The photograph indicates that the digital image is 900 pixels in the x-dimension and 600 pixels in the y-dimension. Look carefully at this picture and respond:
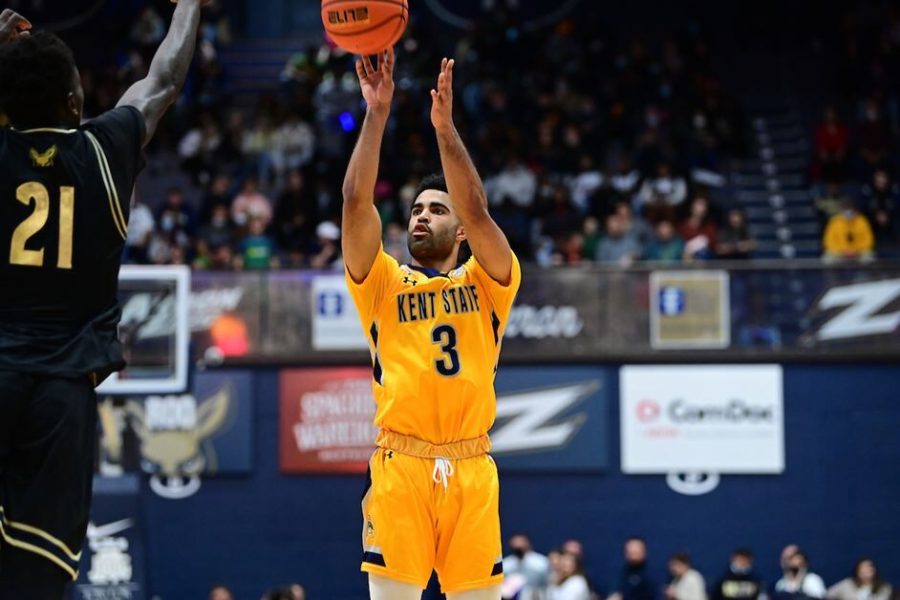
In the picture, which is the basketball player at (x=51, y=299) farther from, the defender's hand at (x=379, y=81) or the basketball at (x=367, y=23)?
the basketball at (x=367, y=23)

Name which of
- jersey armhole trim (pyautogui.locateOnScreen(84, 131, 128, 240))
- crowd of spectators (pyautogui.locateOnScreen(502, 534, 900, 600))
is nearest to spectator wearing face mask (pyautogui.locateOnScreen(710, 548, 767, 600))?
crowd of spectators (pyautogui.locateOnScreen(502, 534, 900, 600))

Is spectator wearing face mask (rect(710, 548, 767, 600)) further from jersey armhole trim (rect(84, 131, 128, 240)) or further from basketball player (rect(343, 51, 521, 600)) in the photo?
jersey armhole trim (rect(84, 131, 128, 240))

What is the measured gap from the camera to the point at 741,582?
664 inches

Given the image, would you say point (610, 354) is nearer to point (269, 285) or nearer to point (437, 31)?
point (269, 285)

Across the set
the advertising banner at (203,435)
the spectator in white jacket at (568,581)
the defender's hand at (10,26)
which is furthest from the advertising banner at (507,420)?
the defender's hand at (10,26)

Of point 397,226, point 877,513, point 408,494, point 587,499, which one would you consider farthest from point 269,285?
point 408,494

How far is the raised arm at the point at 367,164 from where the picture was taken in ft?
20.4

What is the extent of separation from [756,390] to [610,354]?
178 centimetres

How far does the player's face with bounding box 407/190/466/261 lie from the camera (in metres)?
6.58

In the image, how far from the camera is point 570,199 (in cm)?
1981

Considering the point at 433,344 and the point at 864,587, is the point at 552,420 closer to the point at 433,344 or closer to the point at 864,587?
the point at 864,587

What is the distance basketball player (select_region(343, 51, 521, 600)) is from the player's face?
5cm

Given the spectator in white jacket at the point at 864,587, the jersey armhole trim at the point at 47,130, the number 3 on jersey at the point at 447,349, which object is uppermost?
the jersey armhole trim at the point at 47,130

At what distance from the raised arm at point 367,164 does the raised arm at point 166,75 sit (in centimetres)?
131
